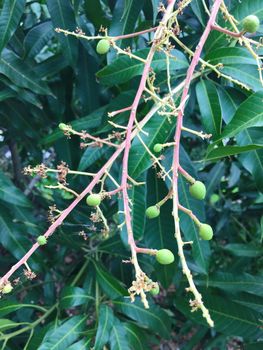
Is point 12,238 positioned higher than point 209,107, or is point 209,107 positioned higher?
point 209,107

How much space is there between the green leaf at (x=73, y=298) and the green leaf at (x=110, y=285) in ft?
0.17

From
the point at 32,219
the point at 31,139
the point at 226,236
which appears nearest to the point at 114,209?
the point at 32,219

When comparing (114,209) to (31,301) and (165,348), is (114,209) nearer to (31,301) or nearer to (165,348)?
(31,301)

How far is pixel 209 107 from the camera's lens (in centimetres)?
94

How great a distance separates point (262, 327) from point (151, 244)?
350 mm

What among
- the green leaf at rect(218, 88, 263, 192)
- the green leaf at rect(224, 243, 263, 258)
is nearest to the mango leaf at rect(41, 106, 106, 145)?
Result: the green leaf at rect(218, 88, 263, 192)

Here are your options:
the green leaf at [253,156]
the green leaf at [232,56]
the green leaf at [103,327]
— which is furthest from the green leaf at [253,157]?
the green leaf at [103,327]

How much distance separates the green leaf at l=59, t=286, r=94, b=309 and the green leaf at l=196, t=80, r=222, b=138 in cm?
57

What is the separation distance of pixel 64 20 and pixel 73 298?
0.69 metres

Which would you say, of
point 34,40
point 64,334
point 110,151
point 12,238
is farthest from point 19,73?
point 64,334

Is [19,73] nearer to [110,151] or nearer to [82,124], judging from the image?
[82,124]

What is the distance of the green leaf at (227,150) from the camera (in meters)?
0.75

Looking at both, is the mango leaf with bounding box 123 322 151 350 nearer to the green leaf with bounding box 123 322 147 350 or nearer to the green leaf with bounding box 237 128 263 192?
the green leaf with bounding box 123 322 147 350

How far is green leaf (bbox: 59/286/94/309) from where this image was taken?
1168 millimetres
